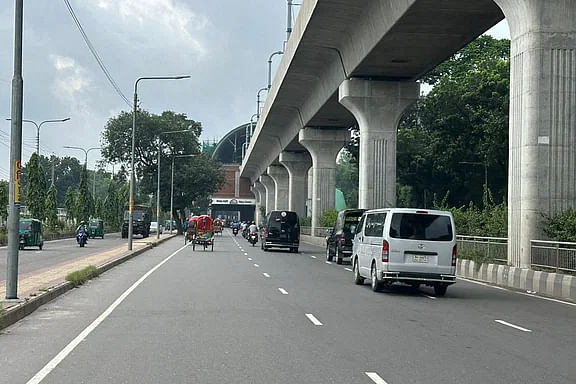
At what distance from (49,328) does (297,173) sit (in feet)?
241

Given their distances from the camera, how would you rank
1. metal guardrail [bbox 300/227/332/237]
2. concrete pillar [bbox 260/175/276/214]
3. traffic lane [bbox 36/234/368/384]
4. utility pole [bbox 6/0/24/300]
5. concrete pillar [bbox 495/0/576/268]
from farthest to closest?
1. concrete pillar [bbox 260/175/276/214]
2. metal guardrail [bbox 300/227/332/237]
3. concrete pillar [bbox 495/0/576/268]
4. utility pole [bbox 6/0/24/300]
5. traffic lane [bbox 36/234/368/384]

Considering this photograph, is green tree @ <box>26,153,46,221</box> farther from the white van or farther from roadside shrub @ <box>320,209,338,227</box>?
the white van

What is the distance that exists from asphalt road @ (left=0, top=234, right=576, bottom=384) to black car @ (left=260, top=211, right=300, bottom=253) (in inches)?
964

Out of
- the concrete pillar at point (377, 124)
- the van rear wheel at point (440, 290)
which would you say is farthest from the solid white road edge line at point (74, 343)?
the concrete pillar at point (377, 124)

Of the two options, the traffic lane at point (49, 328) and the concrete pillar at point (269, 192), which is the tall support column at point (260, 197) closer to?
the concrete pillar at point (269, 192)

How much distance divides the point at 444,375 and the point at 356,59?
A: 1189 inches

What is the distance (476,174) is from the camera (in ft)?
218

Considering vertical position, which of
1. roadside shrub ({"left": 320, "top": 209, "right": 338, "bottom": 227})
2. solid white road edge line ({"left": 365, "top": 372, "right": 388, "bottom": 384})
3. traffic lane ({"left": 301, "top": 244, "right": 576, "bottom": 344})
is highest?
roadside shrub ({"left": 320, "top": 209, "right": 338, "bottom": 227})

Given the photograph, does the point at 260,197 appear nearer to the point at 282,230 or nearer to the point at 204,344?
the point at 282,230

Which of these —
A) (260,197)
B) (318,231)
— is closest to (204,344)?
(318,231)

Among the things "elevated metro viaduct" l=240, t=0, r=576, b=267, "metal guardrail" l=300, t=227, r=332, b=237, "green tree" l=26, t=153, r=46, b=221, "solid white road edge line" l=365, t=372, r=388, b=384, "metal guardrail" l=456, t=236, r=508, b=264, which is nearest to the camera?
"solid white road edge line" l=365, t=372, r=388, b=384

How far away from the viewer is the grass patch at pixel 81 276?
2242 cm

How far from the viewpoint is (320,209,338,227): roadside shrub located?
61519 mm

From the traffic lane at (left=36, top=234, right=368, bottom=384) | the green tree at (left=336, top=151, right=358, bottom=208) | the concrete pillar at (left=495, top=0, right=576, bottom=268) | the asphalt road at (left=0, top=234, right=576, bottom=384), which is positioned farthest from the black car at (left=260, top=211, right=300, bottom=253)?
the green tree at (left=336, top=151, right=358, bottom=208)
